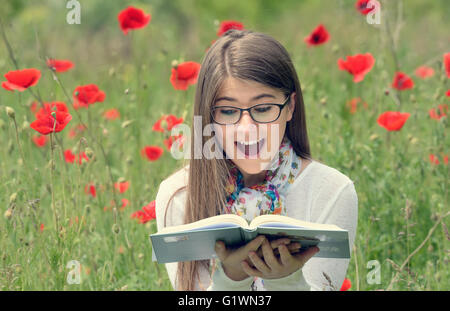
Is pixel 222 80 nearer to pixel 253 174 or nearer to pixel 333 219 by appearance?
pixel 253 174

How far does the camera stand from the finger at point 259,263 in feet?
3.80

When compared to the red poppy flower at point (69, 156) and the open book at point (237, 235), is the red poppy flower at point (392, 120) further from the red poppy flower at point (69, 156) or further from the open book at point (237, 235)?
the red poppy flower at point (69, 156)

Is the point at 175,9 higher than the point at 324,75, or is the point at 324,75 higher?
the point at 175,9

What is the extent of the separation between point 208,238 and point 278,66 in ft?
1.30

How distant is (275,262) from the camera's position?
116cm

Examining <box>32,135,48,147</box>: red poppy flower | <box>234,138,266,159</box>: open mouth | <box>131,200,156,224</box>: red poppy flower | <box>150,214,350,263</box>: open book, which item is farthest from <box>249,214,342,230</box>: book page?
<box>32,135,48,147</box>: red poppy flower

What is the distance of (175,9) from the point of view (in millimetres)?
6352

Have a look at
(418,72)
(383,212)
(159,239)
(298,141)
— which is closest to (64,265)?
(159,239)

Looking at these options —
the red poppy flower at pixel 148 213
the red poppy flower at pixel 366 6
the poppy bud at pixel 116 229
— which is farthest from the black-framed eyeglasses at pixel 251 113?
the red poppy flower at pixel 366 6

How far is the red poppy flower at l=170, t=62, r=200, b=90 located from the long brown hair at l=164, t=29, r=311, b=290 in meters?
0.51

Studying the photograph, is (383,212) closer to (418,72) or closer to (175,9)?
(418,72)

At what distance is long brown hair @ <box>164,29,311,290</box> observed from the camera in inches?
50.9

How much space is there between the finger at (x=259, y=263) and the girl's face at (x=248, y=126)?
0.73ft
